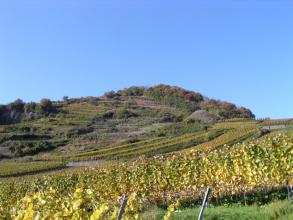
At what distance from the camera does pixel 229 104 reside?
10644 centimetres

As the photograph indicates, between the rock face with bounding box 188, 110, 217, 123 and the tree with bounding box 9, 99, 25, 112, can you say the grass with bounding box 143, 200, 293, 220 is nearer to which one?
the rock face with bounding box 188, 110, 217, 123

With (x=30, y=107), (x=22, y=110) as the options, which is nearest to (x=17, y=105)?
(x=22, y=110)

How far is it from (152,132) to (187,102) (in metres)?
35.0

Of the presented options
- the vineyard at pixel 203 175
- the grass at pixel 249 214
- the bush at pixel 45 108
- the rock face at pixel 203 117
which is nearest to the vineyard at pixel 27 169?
the vineyard at pixel 203 175

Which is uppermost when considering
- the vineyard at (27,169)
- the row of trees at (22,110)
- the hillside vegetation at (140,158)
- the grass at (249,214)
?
the row of trees at (22,110)

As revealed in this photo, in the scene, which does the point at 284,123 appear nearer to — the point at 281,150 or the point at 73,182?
the point at 73,182

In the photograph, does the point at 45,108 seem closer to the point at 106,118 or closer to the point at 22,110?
the point at 22,110

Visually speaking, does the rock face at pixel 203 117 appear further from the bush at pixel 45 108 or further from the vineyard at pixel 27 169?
the vineyard at pixel 27 169

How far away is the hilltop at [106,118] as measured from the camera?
74.1 m

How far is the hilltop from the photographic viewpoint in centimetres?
7412

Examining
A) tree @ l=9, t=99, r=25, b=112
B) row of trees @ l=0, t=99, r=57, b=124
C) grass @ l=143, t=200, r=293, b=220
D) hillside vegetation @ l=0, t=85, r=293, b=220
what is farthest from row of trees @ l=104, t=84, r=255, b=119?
grass @ l=143, t=200, r=293, b=220

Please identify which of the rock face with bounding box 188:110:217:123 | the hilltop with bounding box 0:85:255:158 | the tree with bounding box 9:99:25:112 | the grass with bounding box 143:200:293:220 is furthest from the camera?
the tree with bounding box 9:99:25:112

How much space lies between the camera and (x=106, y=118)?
97875mm

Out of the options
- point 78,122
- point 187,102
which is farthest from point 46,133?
point 187,102
